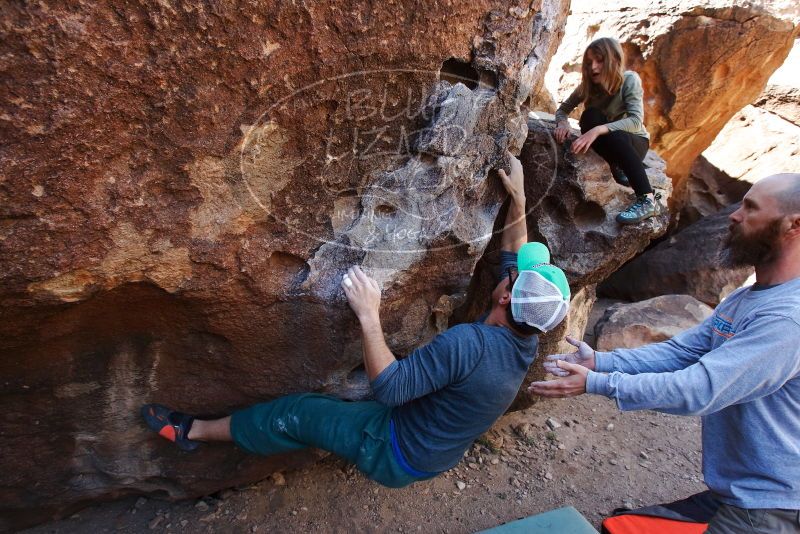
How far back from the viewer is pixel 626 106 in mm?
2729

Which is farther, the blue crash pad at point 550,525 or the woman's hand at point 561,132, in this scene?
the woman's hand at point 561,132

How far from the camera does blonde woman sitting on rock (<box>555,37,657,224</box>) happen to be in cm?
259

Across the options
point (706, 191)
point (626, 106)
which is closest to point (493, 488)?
point (626, 106)

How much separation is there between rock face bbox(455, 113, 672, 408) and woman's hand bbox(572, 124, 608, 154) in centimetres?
9

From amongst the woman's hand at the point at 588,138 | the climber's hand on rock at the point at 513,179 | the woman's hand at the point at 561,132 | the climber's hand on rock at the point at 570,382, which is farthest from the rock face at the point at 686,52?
the climber's hand on rock at the point at 570,382

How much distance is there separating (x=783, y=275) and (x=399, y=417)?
1.45 meters

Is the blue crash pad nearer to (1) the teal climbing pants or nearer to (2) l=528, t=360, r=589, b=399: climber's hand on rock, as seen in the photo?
(1) the teal climbing pants

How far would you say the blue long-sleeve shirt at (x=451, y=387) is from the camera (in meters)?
1.82

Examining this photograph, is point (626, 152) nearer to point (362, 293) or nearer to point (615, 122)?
point (615, 122)

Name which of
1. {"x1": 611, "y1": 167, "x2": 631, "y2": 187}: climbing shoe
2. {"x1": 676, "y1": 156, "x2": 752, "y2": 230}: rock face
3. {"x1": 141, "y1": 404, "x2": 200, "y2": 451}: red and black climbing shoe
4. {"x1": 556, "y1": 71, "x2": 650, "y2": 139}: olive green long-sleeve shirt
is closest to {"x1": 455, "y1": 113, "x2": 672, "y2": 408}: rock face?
{"x1": 611, "y1": 167, "x2": 631, "y2": 187}: climbing shoe

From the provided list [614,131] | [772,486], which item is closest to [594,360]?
[772,486]

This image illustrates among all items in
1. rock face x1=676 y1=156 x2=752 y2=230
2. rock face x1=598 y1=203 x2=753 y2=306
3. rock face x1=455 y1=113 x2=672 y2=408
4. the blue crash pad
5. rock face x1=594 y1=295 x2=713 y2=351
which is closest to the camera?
Answer: the blue crash pad

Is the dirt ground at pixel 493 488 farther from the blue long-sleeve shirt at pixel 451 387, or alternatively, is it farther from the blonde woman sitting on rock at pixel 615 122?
the blonde woman sitting on rock at pixel 615 122

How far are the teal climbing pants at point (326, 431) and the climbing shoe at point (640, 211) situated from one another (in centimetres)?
158
